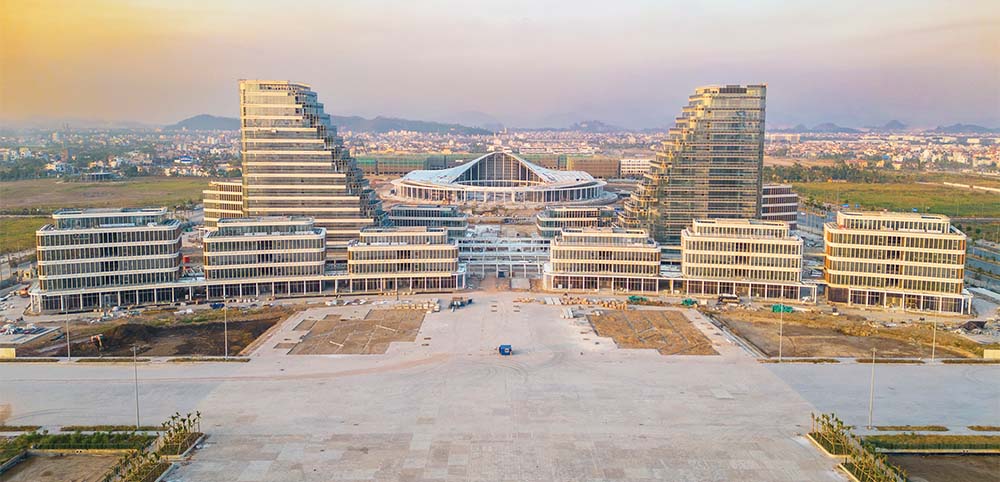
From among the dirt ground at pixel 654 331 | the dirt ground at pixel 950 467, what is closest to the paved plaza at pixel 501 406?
the dirt ground at pixel 654 331

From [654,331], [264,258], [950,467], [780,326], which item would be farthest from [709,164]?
[950,467]

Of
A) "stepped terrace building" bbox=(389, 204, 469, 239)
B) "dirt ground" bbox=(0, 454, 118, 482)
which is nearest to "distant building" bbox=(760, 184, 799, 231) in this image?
"stepped terrace building" bbox=(389, 204, 469, 239)

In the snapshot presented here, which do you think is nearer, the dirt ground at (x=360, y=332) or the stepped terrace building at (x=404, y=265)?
the dirt ground at (x=360, y=332)

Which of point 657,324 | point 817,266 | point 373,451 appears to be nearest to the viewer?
point 373,451

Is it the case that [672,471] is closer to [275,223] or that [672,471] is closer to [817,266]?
[275,223]

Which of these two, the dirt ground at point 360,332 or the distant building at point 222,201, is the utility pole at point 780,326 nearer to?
the dirt ground at point 360,332

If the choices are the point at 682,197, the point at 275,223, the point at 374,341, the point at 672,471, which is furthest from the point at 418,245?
the point at 672,471

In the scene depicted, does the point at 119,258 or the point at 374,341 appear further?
the point at 119,258
